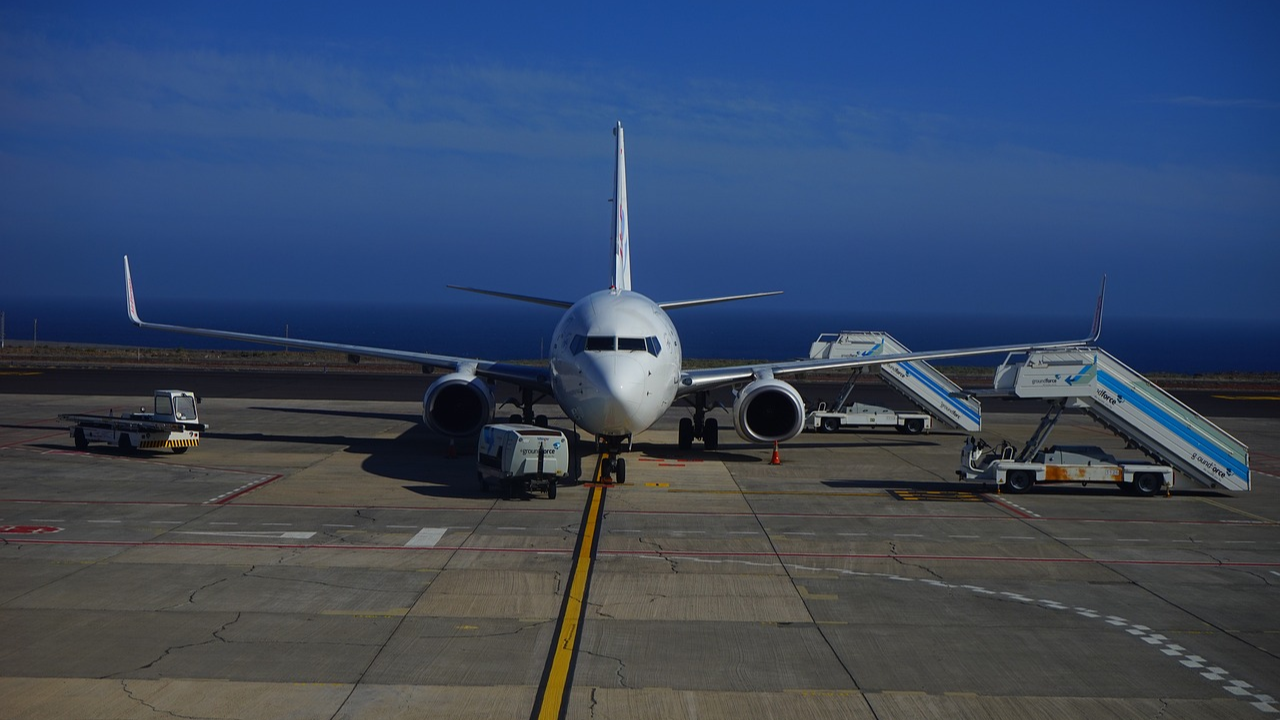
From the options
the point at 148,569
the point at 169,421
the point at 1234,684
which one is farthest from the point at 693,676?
the point at 169,421

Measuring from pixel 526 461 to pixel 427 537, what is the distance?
15.3 ft

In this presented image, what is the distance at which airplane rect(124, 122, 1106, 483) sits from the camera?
2631 centimetres

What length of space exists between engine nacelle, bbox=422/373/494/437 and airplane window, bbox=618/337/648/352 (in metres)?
5.90

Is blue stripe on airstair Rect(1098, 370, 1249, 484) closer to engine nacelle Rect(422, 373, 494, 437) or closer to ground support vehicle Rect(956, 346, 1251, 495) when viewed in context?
ground support vehicle Rect(956, 346, 1251, 495)

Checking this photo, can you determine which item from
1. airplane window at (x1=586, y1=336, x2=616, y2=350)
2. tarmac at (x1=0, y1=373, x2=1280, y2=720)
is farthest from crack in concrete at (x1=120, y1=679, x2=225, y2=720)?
airplane window at (x1=586, y1=336, x2=616, y2=350)

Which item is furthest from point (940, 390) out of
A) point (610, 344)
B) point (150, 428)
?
point (150, 428)

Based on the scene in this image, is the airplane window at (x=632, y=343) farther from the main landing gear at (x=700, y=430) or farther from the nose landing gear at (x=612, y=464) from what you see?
the main landing gear at (x=700, y=430)

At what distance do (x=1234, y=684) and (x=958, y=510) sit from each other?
11782 millimetres

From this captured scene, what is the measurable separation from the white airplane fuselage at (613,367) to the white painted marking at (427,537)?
20.0 ft

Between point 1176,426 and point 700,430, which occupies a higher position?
point 1176,426

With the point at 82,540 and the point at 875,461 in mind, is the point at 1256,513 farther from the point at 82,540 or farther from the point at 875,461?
the point at 82,540

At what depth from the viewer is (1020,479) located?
27.1 m

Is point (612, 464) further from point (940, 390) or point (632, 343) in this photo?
point (940, 390)

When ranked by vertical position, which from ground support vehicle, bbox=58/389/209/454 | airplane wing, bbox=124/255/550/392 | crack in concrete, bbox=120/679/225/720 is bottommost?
crack in concrete, bbox=120/679/225/720
